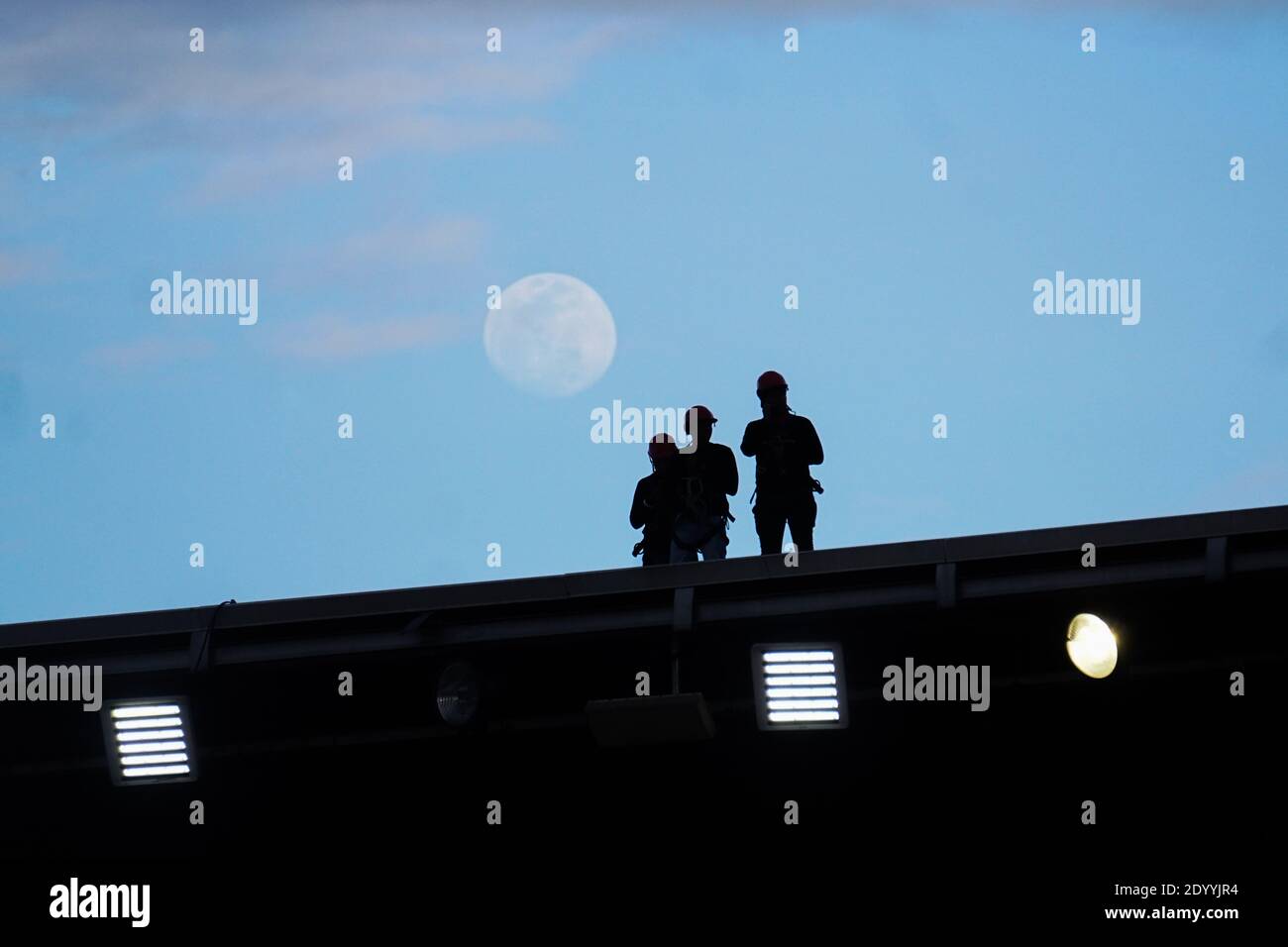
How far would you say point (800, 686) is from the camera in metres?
10.6

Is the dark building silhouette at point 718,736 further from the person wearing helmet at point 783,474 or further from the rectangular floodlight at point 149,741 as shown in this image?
the person wearing helmet at point 783,474

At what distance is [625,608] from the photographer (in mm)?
11148

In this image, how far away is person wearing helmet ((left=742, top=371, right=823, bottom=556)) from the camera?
13805mm

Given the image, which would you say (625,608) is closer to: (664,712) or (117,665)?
(664,712)

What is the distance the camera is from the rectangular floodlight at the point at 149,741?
11.4 metres

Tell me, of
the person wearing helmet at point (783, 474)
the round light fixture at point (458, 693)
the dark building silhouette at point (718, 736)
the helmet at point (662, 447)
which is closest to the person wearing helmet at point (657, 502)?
the helmet at point (662, 447)

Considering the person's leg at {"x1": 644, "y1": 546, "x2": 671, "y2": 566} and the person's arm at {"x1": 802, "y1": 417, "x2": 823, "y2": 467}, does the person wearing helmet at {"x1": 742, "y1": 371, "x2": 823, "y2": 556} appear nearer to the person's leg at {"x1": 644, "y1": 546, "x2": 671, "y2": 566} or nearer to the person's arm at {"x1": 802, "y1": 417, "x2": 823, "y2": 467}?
the person's arm at {"x1": 802, "y1": 417, "x2": 823, "y2": 467}

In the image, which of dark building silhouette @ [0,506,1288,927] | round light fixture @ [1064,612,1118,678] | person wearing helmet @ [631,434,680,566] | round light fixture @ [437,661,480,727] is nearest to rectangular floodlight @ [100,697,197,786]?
dark building silhouette @ [0,506,1288,927]

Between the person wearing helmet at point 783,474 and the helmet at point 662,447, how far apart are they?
56 cm

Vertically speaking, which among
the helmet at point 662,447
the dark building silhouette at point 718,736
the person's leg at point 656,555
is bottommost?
the dark building silhouette at point 718,736
